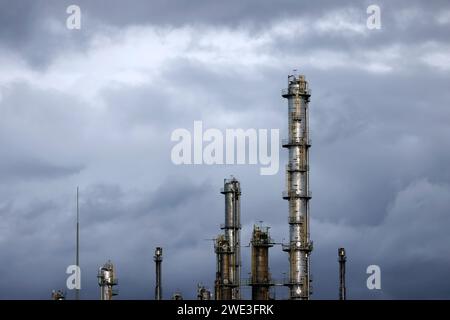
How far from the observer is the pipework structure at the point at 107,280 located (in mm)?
80625

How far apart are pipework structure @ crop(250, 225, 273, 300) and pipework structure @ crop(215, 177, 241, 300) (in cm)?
299

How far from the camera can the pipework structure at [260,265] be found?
241 feet

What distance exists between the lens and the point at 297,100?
240ft

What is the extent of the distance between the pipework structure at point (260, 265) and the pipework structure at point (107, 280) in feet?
36.1

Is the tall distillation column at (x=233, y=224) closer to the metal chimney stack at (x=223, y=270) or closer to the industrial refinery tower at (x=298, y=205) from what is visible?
the metal chimney stack at (x=223, y=270)

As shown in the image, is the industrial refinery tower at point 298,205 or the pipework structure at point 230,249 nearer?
the industrial refinery tower at point 298,205

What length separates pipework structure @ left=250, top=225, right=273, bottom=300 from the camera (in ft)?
241

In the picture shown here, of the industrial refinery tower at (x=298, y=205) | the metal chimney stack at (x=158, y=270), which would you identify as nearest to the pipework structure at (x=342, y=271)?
the industrial refinery tower at (x=298, y=205)

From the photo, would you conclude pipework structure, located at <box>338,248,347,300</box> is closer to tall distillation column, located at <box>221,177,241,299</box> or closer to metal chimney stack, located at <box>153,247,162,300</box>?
tall distillation column, located at <box>221,177,241,299</box>

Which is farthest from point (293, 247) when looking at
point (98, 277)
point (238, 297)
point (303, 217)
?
point (98, 277)

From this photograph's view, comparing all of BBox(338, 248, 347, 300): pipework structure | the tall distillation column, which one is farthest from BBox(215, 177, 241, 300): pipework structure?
BBox(338, 248, 347, 300): pipework structure

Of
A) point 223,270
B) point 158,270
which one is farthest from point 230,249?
point 158,270
